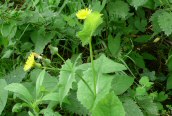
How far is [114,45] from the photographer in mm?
1848

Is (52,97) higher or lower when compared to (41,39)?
lower

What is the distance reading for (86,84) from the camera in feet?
3.92

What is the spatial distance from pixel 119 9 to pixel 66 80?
0.64 metres

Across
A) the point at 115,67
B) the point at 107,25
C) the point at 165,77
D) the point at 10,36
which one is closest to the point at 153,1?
the point at 107,25

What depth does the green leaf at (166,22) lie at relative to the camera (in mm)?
1596

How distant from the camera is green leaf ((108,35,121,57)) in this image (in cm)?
182

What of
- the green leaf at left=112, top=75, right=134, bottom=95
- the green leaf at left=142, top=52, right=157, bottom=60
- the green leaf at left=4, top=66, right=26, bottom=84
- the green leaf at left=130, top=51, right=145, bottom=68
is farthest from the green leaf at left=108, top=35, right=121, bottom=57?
the green leaf at left=4, top=66, right=26, bottom=84

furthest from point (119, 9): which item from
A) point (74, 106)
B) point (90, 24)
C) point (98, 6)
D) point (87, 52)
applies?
point (90, 24)

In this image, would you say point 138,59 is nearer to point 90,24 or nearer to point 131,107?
point 131,107

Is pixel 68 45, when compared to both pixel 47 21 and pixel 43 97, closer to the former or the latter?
pixel 47 21

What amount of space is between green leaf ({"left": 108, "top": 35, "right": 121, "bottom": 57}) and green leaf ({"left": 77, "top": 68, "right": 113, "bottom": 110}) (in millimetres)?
502

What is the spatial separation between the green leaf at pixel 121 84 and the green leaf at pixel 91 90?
6.3 inches

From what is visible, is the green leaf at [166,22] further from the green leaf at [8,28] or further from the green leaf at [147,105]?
the green leaf at [8,28]

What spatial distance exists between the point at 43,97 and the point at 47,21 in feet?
1.88
